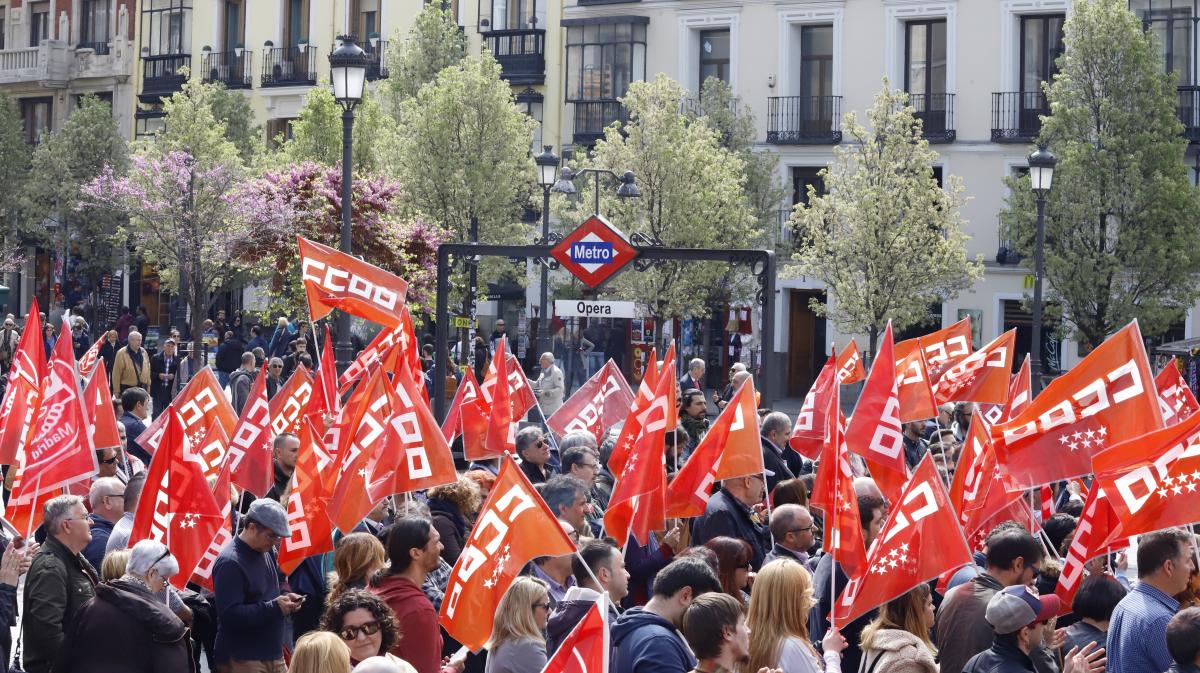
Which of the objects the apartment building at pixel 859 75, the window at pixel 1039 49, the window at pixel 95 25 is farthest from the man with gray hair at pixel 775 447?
the window at pixel 95 25

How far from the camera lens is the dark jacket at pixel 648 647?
629 cm

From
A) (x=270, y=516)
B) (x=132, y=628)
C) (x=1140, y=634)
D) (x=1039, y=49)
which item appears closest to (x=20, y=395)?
(x=270, y=516)

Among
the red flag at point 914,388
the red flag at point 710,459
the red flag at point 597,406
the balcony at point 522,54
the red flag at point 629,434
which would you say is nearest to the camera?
the red flag at point 710,459

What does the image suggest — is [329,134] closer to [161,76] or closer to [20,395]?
[161,76]

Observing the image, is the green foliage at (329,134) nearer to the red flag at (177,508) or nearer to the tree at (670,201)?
the tree at (670,201)

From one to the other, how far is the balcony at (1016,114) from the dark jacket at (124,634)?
101 feet

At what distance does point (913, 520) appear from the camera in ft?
25.0

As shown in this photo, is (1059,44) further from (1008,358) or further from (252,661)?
(252,661)

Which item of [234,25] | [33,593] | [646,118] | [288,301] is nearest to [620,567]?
[33,593]

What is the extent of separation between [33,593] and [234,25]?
42516mm

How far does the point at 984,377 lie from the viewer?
1425cm

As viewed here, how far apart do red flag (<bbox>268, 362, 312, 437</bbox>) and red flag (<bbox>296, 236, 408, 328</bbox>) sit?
714 millimetres

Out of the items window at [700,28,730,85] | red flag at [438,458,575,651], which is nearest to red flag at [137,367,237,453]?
red flag at [438,458,575,651]

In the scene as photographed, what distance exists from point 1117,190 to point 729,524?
24185mm
